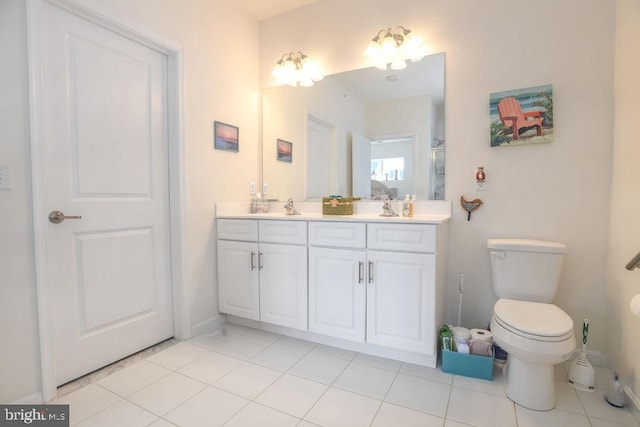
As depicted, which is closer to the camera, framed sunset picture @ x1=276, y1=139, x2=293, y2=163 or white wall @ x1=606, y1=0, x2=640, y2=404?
white wall @ x1=606, y1=0, x2=640, y2=404

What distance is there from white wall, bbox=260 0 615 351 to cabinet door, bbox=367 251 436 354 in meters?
0.51

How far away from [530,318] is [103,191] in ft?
7.88

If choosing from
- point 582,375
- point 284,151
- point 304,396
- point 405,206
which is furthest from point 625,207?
point 284,151

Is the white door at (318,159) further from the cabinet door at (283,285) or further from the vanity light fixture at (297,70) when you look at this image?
the cabinet door at (283,285)

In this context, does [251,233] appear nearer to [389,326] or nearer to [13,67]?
[389,326]

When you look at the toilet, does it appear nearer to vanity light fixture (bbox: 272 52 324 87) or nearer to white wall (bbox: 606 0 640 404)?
white wall (bbox: 606 0 640 404)

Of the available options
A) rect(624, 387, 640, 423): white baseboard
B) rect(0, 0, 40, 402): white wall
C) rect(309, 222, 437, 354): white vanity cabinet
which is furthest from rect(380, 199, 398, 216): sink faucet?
rect(0, 0, 40, 402): white wall

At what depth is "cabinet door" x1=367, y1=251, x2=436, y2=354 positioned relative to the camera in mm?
1771

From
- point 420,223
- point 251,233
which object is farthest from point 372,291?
point 251,233

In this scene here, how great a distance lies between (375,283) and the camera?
190 centimetres

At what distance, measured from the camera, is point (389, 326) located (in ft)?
6.14

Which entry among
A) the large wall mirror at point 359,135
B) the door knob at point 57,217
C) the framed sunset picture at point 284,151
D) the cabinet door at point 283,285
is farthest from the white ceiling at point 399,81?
the door knob at point 57,217

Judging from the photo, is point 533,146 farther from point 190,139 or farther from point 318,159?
point 190,139

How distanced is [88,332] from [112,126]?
1.20 metres
